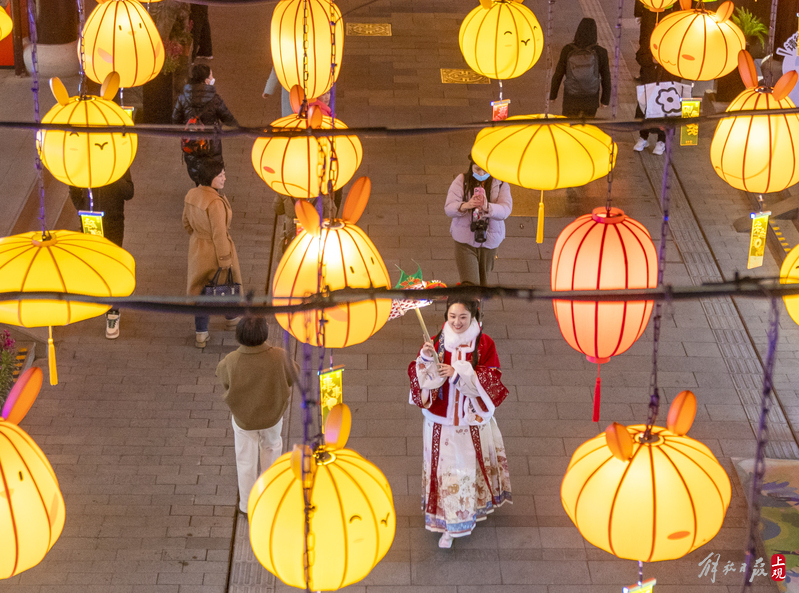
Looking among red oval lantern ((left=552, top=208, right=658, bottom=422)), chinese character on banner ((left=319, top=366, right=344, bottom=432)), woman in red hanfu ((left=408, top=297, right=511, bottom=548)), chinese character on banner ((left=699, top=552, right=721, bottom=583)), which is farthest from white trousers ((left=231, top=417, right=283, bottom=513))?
chinese character on banner ((left=699, top=552, right=721, bottom=583))

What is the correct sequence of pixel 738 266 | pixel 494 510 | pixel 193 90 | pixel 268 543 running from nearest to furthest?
pixel 268 543
pixel 494 510
pixel 193 90
pixel 738 266

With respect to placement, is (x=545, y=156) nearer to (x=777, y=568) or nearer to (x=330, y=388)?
(x=330, y=388)

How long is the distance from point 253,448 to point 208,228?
2226mm

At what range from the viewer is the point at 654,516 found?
11.6 feet

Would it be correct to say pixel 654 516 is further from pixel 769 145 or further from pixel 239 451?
pixel 239 451

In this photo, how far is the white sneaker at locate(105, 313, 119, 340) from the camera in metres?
8.88

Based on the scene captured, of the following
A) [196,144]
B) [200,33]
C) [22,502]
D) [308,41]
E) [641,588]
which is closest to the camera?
[22,502]

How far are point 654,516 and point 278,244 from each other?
7.23 meters

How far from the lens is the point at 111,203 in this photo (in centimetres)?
864

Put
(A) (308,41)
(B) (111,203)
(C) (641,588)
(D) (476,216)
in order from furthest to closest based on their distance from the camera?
(B) (111,203) → (D) (476,216) → (A) (308,41) → (C) (641,588)

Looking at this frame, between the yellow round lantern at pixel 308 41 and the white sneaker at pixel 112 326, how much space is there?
9.32 feet

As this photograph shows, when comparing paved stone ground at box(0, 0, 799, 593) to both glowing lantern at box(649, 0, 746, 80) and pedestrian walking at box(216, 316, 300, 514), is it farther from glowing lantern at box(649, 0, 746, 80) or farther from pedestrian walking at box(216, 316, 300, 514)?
glowing lantern at box(649, 0, 746, 80)

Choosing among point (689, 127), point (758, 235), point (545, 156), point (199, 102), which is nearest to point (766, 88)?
point (758, 235)

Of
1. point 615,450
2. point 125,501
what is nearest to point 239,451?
point 125,501
